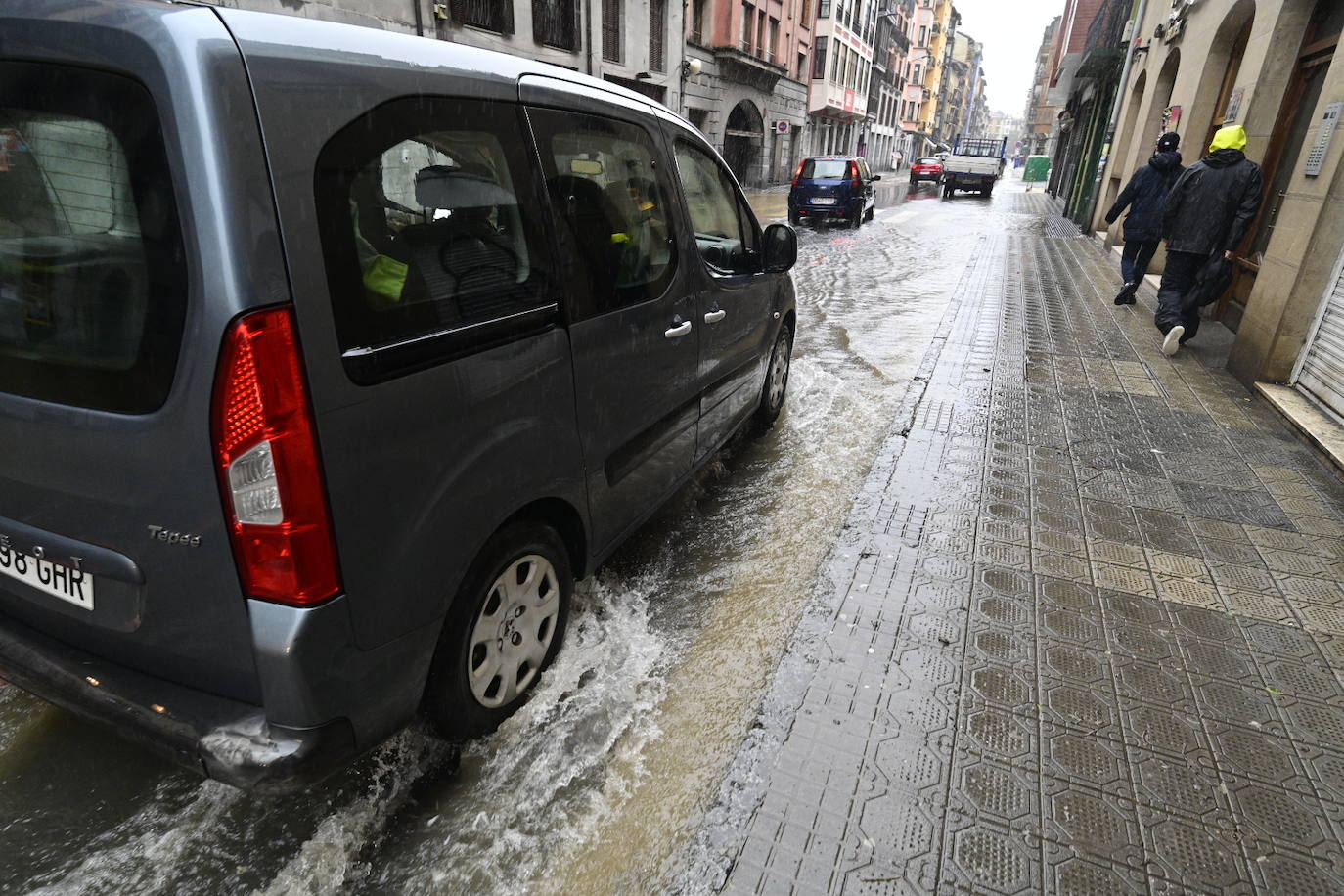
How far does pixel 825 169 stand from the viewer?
1894 centimetres

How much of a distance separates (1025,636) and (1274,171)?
8389 mm

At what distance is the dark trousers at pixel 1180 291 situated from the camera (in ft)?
23.5

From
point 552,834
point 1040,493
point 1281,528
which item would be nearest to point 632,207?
point 552,834

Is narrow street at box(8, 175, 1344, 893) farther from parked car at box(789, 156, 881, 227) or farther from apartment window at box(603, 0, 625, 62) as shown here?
apartment window at box(603, 0, 625, 62)

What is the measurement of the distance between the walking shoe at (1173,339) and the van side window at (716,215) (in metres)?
5.20

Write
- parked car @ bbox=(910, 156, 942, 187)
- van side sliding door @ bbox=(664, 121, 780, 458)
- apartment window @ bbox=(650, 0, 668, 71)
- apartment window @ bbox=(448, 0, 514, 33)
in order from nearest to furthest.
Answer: van side sliding door @ bbox=(664, 121, 780, 458)
apartment window @ bbox=(448, 0, 514, 33)
apartment window @ bbox=(650, 0, 668, 71)
parked car @ bbox=(910, 156, 942, 187)

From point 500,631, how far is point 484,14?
18.3 m

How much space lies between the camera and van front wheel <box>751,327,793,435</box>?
4.74m

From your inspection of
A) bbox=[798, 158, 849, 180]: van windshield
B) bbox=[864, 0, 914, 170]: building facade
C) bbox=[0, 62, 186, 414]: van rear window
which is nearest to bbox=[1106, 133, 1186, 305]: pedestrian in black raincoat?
bbox=[798, 158, 849, 180]: van windshield

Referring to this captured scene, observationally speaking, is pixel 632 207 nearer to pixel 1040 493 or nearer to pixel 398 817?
pixel 398 817

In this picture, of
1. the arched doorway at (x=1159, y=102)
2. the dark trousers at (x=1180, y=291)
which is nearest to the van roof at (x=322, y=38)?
the dark trousers at (x=1180, y=291)

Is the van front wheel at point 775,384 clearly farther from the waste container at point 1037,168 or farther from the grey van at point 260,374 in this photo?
the waste container at point 1037,168

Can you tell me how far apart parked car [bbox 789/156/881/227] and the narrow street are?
1490 centimetres

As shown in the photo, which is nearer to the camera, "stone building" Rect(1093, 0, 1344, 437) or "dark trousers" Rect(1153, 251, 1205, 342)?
"stone building" Rect(1093, 0, 1344, 437)
